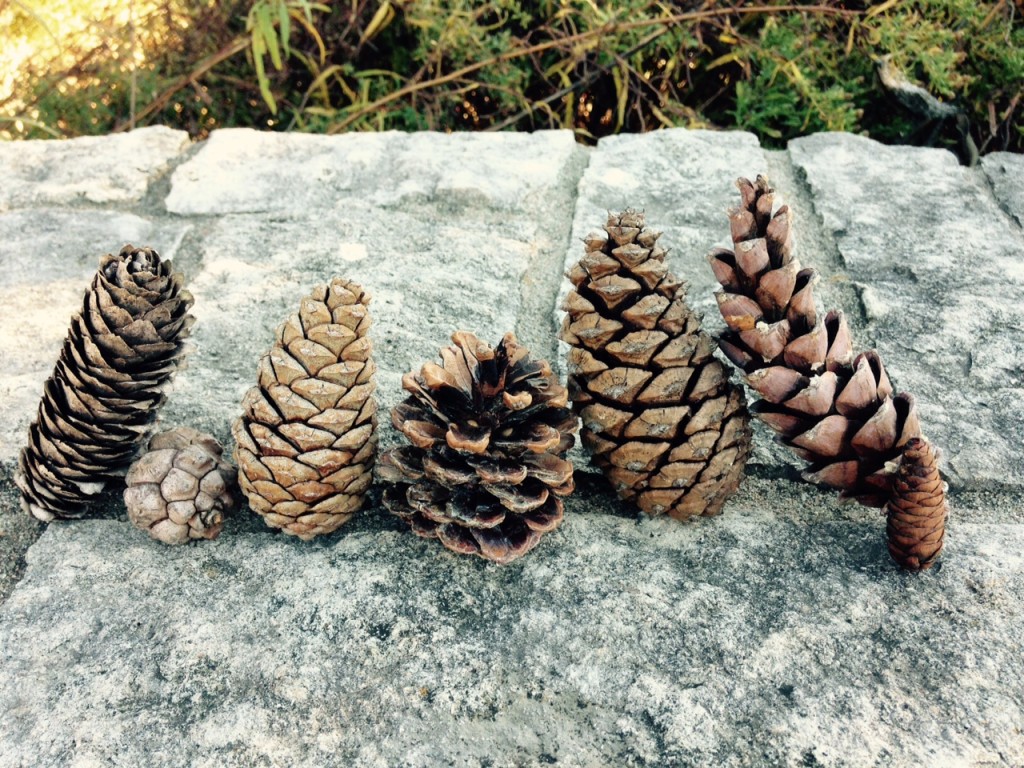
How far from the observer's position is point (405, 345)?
128 cm

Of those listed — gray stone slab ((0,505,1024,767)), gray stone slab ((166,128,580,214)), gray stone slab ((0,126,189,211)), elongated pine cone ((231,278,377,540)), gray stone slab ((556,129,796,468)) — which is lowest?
gray stone slab ((0,505,1024,767))

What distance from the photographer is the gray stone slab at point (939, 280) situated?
115cm

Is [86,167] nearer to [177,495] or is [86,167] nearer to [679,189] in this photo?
[177,495]

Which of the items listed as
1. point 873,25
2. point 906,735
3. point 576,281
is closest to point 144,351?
point 576,281

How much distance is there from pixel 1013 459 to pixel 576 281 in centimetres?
59

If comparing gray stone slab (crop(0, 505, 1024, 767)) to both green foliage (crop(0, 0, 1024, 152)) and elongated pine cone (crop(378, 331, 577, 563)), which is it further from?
green foliage (crop(0, 0, 1024, 152))

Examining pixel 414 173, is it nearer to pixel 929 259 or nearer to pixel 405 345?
pixel 405 345

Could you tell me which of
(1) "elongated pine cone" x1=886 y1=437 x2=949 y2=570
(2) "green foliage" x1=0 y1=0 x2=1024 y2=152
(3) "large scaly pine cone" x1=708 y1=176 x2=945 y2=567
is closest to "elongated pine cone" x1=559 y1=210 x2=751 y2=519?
(3) "large scaly pine cone" x1=708 y1=176 x2=945 y2=567

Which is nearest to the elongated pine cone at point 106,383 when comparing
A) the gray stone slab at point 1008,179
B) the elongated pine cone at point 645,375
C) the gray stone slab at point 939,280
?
the elongated pine cone at point 645,375

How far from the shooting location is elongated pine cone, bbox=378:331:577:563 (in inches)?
36.5

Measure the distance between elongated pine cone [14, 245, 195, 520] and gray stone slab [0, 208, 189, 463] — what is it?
0.14 metres

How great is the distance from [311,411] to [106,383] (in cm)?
25

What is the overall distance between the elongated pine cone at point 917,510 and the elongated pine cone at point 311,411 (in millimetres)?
554

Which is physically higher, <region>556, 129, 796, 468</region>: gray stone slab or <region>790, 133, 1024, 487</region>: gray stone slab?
<region>556, 129, 796, 468</region>: gray stone slab
